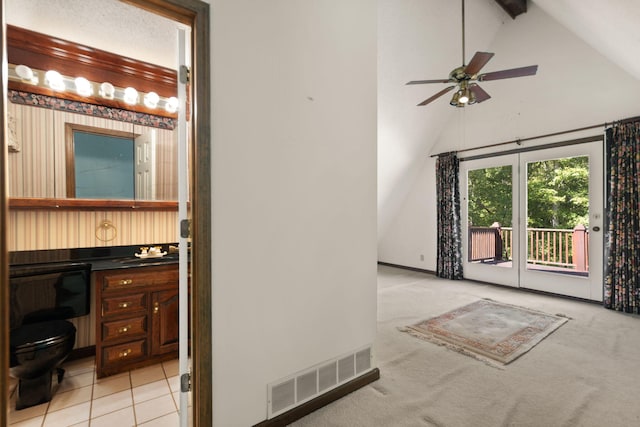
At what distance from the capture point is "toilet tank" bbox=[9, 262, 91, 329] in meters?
1.98

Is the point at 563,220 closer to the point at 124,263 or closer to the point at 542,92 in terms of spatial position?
the point at 542,92

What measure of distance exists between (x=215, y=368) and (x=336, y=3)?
2.18m

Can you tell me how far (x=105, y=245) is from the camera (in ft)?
8.07

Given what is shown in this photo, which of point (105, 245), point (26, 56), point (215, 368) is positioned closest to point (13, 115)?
point (26, 56)

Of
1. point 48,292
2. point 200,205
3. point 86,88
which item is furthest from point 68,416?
point 86,88

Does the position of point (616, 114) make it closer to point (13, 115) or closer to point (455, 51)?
point (455, 51)

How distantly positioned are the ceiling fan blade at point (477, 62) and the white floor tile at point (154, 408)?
331cm

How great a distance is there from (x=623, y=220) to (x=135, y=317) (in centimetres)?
509

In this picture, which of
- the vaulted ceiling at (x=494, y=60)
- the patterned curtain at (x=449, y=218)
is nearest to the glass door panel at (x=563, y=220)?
the vaulted ceiling at (x=494, y=60)

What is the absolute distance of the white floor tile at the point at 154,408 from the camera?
1.71m

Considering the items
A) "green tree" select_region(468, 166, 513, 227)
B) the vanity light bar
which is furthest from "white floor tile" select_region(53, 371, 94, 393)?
"green tree" select_region(468, 166, 513, 227)

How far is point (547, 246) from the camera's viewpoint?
421 cm

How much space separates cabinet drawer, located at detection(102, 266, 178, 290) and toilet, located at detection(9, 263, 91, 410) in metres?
0.31

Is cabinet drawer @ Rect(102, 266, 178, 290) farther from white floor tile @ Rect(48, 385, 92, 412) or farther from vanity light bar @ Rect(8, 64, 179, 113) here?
vanity light bar @ Rect(8, 64, 179, 113)
